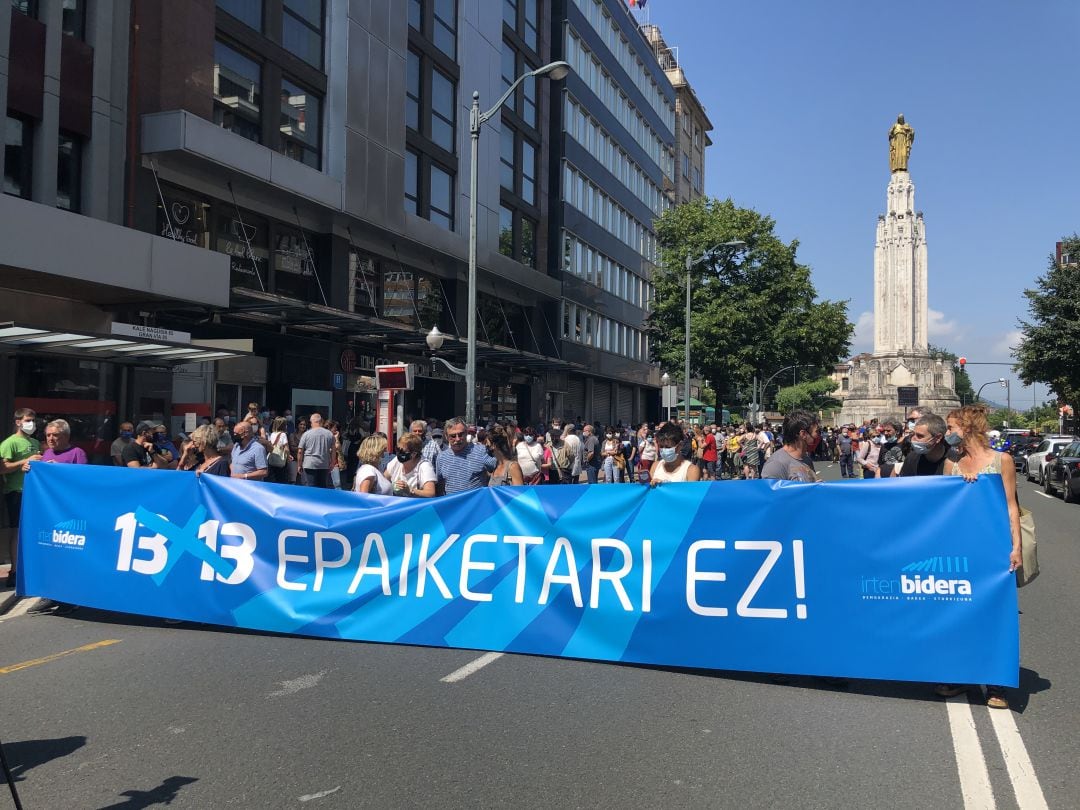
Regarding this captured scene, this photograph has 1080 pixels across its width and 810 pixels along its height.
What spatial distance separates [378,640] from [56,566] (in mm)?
3093

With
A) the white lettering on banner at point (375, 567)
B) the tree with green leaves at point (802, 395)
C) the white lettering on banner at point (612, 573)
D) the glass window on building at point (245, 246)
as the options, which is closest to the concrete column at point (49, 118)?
the glass window on building at point (245, 246)

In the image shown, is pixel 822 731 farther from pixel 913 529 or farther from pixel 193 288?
pixel 193 288

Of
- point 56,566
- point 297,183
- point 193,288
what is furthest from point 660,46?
point 56,566

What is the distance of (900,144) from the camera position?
94.6 m

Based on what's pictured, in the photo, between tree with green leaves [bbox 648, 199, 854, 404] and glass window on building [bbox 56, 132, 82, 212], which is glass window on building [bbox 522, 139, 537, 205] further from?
glass window on building [bbox 56, 132, 82, 212]

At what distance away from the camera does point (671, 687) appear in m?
5.71

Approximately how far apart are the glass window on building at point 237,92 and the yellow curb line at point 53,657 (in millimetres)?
15363

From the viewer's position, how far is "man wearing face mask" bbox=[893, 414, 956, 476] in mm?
6828

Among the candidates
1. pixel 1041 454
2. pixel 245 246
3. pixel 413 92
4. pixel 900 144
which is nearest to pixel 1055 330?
pixel 1041 454

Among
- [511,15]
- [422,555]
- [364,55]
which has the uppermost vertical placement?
[511,15]

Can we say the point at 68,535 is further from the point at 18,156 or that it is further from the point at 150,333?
the point at 18,156

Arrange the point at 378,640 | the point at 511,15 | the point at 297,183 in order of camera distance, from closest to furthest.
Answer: the point at 378,640, the point at 297,183, the point at 511,15

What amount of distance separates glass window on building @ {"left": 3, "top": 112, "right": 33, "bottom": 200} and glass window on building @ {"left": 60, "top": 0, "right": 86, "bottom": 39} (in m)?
2.04

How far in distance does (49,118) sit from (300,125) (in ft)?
23.1
